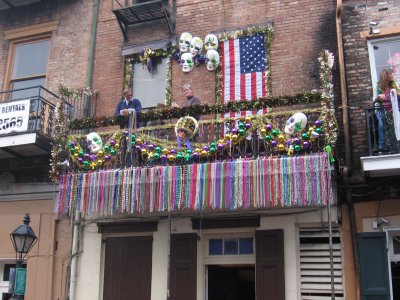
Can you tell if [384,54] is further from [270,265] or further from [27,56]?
[27,56]

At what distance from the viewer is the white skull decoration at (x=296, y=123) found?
30.1 ft

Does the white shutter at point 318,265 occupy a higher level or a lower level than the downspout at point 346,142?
lower

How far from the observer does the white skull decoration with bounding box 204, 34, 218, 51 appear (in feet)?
38.6

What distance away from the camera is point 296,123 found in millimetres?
9188

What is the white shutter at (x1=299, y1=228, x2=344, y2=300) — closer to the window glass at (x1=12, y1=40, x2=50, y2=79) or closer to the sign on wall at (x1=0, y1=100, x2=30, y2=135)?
the sign on wall at (x1=0, y1=100, x2=30, y2=135)

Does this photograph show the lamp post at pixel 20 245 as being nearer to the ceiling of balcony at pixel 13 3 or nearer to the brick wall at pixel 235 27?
the brick wall at pixel 235 27

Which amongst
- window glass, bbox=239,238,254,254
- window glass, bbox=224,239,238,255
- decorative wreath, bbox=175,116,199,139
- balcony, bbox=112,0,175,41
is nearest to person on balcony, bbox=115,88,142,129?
decorative wreath, bbox=175,116,199,139

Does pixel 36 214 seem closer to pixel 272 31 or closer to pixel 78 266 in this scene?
pixel 78 266

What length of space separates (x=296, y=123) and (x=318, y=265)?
104 inches

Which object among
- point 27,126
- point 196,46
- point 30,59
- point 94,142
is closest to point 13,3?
point 30,59

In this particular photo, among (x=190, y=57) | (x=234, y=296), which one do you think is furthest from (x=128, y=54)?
(x=234, y=296)

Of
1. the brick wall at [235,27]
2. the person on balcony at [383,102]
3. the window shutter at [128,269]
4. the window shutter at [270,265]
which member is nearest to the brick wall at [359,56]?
the brick wall at [235,27]

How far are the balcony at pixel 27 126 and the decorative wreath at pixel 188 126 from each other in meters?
3.16

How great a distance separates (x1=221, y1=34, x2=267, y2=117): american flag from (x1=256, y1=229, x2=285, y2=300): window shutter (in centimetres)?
296
